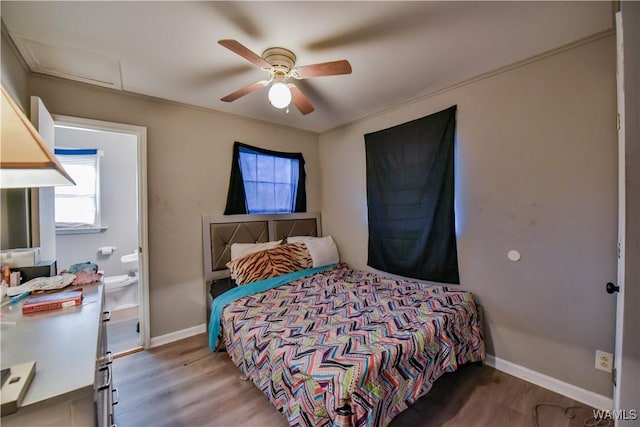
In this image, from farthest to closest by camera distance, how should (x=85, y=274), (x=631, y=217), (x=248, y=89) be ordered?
(x=248, y=89), (x=85, y=274), (x=631, y=217)

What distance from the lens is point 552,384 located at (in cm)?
193

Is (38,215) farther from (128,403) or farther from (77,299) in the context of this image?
(128,403)

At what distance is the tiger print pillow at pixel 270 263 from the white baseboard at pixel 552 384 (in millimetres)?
1911

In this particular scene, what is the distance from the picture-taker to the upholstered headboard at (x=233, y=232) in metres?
2.86

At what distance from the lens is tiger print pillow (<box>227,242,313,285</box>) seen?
2.58 m

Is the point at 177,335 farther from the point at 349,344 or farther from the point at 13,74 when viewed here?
the point at 13,74

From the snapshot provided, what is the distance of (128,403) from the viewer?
72.1 inches

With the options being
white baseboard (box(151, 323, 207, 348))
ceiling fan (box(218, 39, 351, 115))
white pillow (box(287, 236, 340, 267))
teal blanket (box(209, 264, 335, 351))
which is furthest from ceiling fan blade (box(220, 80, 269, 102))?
white baseboard (box(151, 323, 207, 348))

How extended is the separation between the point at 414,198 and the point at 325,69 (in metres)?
1.54

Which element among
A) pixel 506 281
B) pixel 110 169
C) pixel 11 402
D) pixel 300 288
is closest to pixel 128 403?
pixel 300 288

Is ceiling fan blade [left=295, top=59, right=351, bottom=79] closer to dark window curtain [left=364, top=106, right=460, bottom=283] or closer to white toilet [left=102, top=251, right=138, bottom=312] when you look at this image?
dark window curtain [left=364, top=106, right=460, bottom=283]

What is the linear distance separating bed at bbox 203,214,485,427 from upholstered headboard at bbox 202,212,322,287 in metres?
0.02

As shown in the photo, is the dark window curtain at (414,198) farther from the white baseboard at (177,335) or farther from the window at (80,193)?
the window at (80,193)

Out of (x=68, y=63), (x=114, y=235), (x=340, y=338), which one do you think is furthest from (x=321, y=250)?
(x=114, y=235)
